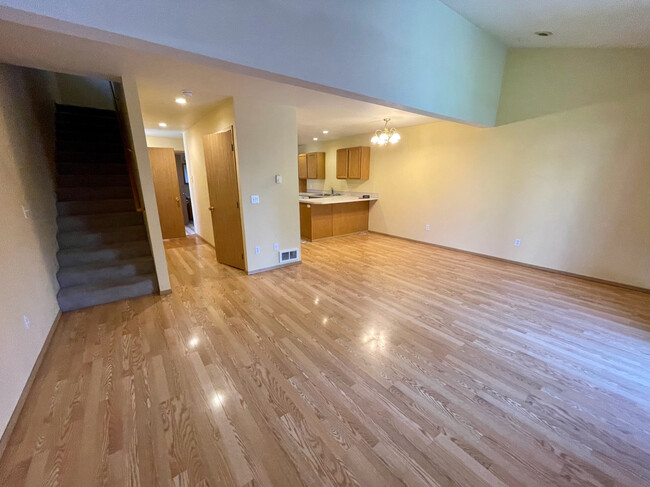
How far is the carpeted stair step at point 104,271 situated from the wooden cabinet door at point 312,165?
5741 mm

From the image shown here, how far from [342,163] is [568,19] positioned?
500 centimetres

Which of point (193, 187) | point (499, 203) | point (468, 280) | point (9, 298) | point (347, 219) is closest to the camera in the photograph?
point (9, 298)

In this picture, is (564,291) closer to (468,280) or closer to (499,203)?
(468,280)

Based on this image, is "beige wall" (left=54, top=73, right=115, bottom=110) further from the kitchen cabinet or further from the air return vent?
the air return vent

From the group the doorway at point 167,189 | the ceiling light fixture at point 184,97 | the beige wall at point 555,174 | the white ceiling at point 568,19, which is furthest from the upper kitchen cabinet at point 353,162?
the ceiling light fixture at point 184,97

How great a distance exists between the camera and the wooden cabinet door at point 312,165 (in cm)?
824

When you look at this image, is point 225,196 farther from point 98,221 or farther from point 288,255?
point 98,221

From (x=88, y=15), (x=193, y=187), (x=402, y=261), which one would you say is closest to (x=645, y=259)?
(x=402, y=261)

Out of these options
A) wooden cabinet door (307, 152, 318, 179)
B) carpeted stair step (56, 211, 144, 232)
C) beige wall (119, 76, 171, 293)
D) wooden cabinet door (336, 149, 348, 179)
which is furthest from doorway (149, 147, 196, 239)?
wooden cabinet door (336, 149, 348, 179)

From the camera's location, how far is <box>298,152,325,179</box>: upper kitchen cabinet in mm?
8141

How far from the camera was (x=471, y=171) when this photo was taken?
4902 millimetres

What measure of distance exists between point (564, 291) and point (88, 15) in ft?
17.6

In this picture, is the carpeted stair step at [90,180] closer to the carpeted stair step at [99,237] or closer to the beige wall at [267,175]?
the carpeted stair step at [99,237]

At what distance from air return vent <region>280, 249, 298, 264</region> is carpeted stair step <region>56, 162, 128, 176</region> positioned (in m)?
3.17
